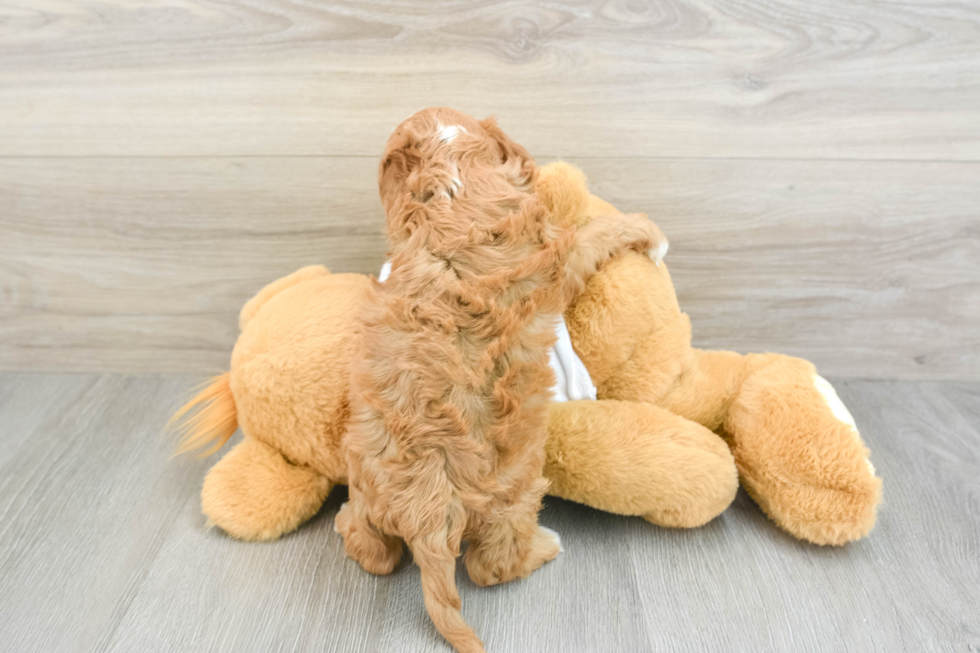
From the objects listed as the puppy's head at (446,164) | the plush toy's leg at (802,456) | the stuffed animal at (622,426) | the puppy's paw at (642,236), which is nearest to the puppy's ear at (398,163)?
the puppy's head at (446,164)

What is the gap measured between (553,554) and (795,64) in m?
0.77

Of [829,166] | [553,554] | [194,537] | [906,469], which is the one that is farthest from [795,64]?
[194,537]

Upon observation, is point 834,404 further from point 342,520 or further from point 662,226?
point 342,520

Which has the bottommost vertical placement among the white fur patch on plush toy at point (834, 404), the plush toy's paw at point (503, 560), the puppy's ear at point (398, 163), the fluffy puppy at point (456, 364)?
the plush toy's paw at point (503, 560)

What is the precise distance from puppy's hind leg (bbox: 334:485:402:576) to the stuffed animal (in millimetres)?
93

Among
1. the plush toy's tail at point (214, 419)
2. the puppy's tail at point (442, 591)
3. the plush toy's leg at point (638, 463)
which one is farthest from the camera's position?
Result: the plush toy's tail at point (214, 419)

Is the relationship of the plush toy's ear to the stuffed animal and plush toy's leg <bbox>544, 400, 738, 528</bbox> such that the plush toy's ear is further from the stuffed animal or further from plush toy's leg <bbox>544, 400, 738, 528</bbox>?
plush toy's leg <bbox>544, 400, 738, 528</bbox>

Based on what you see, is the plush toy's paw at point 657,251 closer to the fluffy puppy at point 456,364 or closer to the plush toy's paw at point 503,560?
the fluffy puppy at point 456,364

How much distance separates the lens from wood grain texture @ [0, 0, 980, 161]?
91cm

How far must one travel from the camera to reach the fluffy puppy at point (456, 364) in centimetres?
63

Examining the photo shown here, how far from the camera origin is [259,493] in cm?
81

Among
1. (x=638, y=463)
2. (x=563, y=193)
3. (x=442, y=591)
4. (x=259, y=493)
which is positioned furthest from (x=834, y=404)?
(x=259, y=493)

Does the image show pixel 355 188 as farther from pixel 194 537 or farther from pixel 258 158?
pixel 194 537

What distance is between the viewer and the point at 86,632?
71 centimetres
